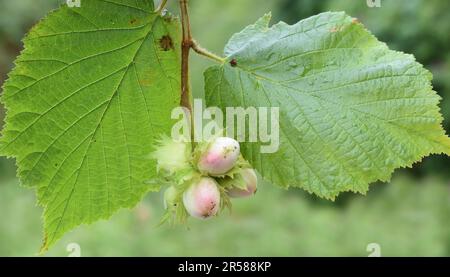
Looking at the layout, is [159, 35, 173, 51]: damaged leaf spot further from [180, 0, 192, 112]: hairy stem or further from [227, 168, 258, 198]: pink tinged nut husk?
[227, 168, 258, 198]: pink tinged nut husk

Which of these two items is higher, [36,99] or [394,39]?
[394,39]

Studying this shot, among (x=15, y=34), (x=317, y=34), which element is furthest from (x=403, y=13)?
(x=317, y=34)

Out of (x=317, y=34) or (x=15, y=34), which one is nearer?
(x=317, y=34)

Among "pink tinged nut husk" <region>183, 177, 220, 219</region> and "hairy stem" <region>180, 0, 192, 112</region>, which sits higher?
"hairy stem" <region>180, 0, 192, 112</region>

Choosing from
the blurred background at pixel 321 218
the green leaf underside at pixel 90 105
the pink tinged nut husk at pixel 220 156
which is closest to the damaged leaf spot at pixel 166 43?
the green leaf underside at pixel 90 105

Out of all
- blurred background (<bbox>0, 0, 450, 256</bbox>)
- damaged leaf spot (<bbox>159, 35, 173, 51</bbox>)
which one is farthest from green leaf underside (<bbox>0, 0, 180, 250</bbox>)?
blurred background (<bbox>0, 0, 450, 256</bbox>)

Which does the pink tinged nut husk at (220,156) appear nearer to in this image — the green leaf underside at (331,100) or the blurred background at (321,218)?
the green leaf underside at (331,100)

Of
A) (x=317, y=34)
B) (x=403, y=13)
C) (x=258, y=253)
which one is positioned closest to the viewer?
(x=317, y=34)

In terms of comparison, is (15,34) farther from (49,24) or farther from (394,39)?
(49,24)
